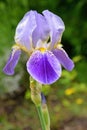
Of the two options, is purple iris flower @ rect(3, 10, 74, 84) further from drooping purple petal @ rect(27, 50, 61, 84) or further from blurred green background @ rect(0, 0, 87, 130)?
blurred green background @ rect(0, 0, 87, 130)

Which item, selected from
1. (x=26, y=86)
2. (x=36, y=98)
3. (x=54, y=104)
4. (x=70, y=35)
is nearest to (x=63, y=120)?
(x=54, y=104)

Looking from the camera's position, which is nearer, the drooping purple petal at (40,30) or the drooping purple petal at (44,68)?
the drooping purple petal at (44,68)

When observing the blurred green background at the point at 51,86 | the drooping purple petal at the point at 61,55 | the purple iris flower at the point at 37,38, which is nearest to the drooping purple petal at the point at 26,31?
the purple iris flower at the point at 37,38

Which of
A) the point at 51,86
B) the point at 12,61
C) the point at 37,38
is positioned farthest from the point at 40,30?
the point at 51,86

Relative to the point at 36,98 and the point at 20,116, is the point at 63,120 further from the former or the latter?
the point at 36,98

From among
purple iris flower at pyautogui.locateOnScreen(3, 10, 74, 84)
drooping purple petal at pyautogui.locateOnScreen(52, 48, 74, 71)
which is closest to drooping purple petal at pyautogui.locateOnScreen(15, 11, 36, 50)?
purple iris flower at pyautogui.locateOnScreen(3, 10, 74, 84)

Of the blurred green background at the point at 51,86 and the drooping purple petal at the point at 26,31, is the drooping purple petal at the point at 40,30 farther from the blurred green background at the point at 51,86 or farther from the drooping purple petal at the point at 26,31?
the blurred green background at the point at 51,86
